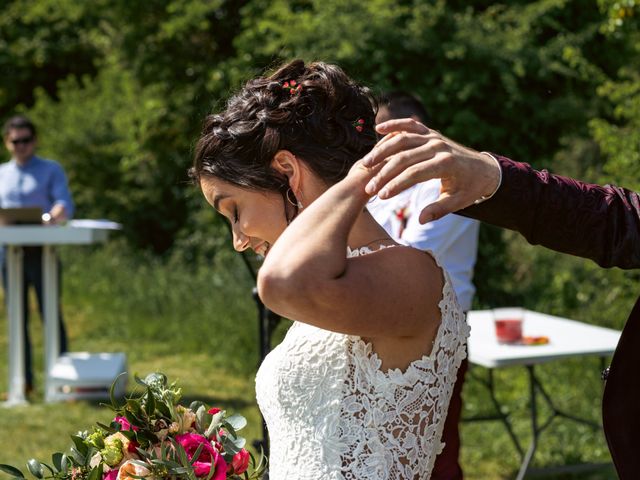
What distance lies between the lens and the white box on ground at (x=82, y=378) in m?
6.96

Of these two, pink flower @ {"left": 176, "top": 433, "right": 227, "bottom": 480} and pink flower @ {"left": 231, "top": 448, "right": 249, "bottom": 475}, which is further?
pink flower @ {"left": 231, "top": 448, "right": 249, "bottom": 475}

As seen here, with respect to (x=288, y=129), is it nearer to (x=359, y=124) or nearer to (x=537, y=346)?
(x=359, y=124)

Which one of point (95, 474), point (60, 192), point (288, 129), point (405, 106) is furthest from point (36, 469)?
→ point (60, 192)

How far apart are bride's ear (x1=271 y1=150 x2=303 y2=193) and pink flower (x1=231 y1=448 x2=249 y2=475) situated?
565 mm

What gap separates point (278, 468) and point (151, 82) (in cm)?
1051

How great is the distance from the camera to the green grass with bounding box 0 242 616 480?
19.5ft

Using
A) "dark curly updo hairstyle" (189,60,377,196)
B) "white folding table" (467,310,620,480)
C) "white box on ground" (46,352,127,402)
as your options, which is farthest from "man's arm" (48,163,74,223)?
"dark curly updo hairstyle" (189,60,377,196)

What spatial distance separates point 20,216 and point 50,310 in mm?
795

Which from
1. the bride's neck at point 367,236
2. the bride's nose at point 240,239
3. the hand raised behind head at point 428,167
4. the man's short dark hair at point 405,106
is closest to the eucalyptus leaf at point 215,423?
the bride's nose at point 240,239

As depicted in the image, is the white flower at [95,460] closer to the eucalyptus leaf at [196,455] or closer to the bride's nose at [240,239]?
the eucalyptus leaf at [196,455]

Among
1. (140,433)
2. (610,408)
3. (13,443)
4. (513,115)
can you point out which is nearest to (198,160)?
(140,433)

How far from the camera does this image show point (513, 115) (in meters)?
9.08

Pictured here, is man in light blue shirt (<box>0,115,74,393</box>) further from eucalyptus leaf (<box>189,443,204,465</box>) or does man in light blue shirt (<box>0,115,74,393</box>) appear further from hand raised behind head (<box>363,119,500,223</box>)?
hand raised behind head (<box>363,119,500,223</box>)

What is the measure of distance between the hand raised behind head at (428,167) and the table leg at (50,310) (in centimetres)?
596
